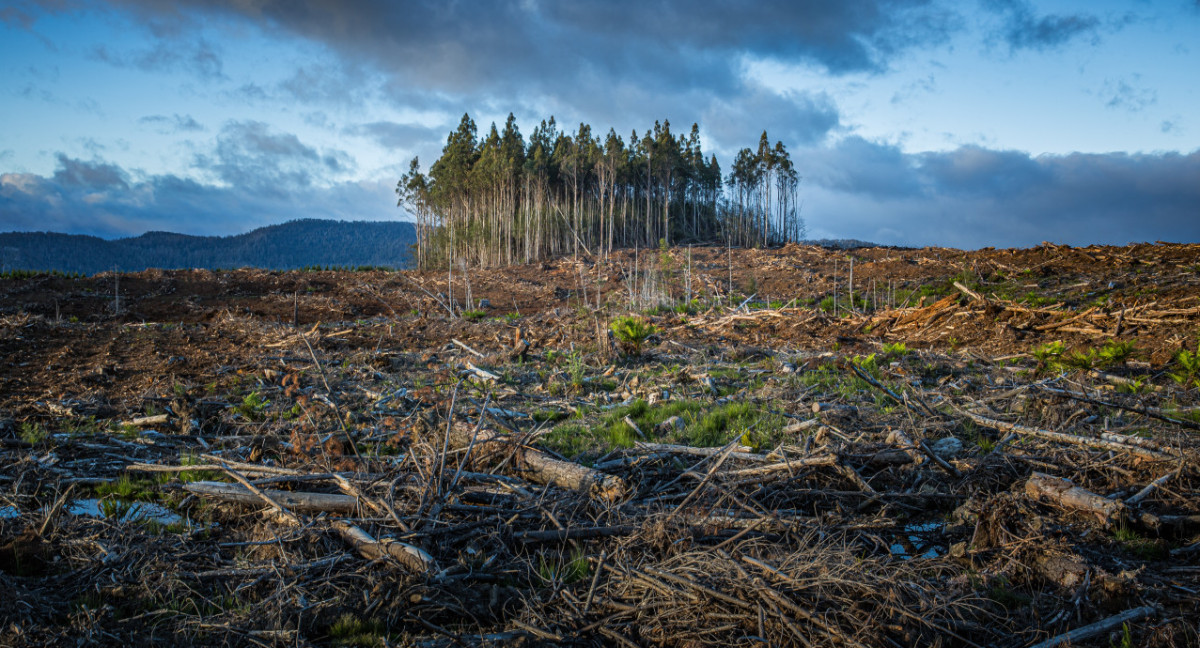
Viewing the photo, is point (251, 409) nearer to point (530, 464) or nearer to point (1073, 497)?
point (530, 464)

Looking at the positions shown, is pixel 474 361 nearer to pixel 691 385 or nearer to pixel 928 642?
pixel 691 385

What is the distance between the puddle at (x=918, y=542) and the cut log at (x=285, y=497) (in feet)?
9.85

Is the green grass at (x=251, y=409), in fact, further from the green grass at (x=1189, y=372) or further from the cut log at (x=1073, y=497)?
the green grass at (x=1189, y=372)

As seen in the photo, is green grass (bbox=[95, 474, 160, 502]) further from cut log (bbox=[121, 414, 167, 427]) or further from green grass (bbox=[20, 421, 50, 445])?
cut log (bbox=[121, 414, 167, 427])

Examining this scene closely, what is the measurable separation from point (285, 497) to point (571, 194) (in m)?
45.0

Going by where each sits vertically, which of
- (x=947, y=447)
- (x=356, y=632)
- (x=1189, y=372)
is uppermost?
(x=1189, y=372)

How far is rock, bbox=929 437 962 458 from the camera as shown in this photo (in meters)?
3.97

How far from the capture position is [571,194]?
46719 mm

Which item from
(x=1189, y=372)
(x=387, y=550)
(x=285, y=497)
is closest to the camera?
(x=387, y=550)

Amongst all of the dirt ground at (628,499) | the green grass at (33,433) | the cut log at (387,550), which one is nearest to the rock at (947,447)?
the dirt ground at (628,499)

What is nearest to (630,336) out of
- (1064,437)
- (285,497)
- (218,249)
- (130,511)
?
(1064,437)

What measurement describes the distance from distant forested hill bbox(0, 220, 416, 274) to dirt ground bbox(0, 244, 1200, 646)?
3888 cm

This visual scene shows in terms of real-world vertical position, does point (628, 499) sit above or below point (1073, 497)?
below

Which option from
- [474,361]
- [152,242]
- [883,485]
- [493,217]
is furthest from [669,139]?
[152,242]
